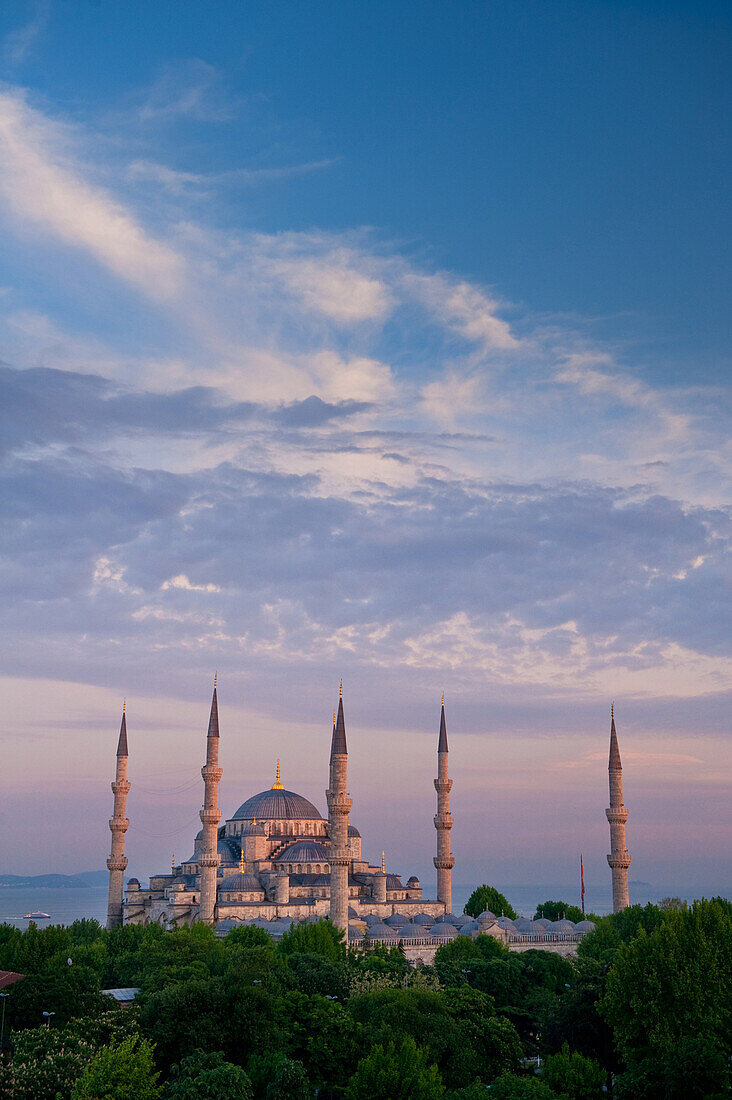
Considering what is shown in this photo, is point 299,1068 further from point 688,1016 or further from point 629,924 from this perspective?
point 629,924

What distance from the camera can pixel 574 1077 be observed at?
3316cm

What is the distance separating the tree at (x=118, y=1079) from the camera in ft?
98.6

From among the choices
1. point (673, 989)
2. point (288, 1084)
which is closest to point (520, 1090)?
point (288, 1084)

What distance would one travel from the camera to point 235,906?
2717 inches

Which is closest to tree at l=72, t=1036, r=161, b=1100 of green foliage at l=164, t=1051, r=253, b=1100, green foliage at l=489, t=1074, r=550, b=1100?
green foliage at l=164, t=1051, r=253, b=1100

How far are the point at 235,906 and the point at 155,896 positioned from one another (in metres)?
8.96

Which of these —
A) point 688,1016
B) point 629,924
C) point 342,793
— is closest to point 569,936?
point 629,924

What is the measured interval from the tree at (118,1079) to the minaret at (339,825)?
30221 millimetres

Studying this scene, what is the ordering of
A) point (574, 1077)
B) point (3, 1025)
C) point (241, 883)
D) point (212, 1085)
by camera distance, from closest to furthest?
1. point (212, 1085)
2. point (574, 1077)
3. point (3, 1025)
4. point (241, 883)

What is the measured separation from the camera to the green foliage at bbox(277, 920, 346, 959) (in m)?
52.2

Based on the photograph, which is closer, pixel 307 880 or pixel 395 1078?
pixel 395 1078

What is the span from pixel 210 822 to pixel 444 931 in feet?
53.4

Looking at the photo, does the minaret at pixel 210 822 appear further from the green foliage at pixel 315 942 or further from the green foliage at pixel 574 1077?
the green foliage at pixel 574 1077

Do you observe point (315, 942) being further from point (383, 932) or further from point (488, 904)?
point (488, 904)
